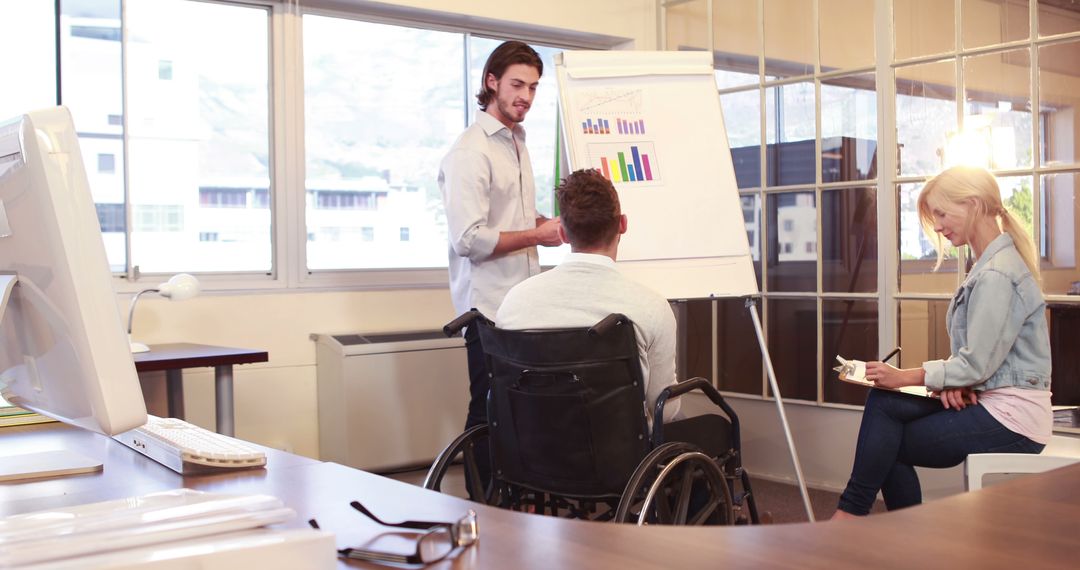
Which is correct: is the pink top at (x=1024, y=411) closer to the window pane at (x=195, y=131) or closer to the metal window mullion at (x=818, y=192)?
the metal window mullion at (x=818, y=192)

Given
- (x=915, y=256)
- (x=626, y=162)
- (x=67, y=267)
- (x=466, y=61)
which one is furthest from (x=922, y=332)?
(x=67, y=267)

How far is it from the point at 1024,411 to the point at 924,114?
1594 millimetres

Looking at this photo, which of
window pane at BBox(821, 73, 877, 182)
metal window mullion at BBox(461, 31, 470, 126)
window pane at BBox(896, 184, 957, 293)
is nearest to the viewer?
window pane at BBox(896, 184, 957, 293)

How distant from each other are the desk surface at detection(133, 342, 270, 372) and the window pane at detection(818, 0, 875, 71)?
8.55 ft

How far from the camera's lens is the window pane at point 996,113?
12.0 feet

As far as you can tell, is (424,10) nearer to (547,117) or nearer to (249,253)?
(547,117)

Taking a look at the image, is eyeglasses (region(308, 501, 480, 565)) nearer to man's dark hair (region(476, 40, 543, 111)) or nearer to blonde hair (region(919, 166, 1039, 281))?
blonde hair (region(919, 166, 1039, 281))

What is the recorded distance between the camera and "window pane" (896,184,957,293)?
3.91 meters

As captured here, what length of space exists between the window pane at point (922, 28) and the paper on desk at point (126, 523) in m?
3.53

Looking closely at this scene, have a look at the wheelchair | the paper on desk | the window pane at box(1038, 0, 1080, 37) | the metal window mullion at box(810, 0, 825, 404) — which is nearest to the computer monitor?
the paper on desk

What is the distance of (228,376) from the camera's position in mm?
3279

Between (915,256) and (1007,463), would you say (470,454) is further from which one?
(915,256)

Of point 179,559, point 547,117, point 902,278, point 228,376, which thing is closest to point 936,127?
point 902,278

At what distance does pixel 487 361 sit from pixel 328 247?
7.31 feet
